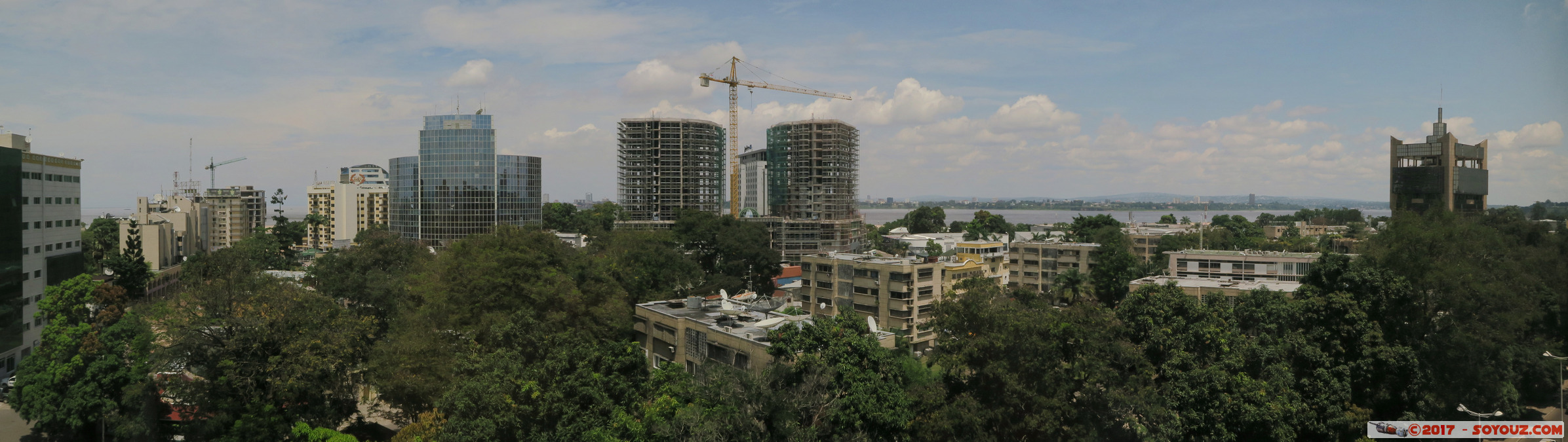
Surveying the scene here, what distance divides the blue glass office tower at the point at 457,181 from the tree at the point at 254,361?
39.5 m

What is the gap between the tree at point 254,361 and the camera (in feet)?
59.1

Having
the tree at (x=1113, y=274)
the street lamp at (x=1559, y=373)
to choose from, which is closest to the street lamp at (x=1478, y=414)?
the street lamp at (x=1559, y=373)

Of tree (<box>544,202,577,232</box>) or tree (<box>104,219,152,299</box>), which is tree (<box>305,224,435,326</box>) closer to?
tree (<box>104,219,152,299</box>)

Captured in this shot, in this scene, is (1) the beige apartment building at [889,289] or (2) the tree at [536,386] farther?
(1) the beige apartment building at [889,289]

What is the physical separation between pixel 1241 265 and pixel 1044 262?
1156 centimetres

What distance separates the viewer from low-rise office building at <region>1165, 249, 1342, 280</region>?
112 feet

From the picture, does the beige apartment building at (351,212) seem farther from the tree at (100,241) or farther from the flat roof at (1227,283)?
the flat roof at (1227,283)

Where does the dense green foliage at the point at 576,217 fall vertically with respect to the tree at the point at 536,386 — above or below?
above

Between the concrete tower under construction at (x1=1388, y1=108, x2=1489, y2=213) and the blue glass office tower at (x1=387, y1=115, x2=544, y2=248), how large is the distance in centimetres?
5276

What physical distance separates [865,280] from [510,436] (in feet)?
59.7

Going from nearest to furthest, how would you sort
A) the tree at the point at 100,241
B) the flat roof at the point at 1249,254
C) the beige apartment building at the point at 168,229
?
the flat roof at the point at 1249,254 < the tree at the point at 100,241 < the beige apartment building at the point at 168,229

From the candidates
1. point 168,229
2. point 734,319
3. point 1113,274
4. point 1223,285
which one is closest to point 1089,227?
point 1113,274

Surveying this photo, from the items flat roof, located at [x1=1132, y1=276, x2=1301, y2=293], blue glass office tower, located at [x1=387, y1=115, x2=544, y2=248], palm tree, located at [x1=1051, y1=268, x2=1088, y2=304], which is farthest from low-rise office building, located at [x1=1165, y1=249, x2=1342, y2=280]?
blue glass office tower, located at [x1=387, y1=115, x2=544, y2=248]

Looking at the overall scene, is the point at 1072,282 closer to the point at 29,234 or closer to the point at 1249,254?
the point at 1249,254
